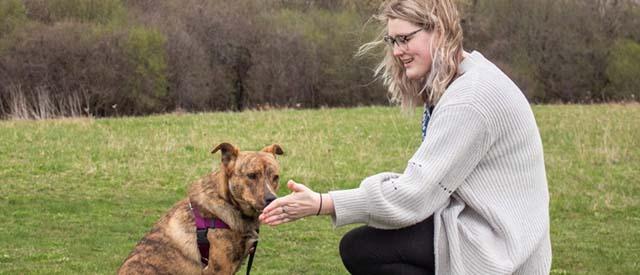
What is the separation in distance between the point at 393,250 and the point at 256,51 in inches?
1537

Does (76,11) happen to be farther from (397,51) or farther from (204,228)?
(397,51)

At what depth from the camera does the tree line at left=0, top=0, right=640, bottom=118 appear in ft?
125

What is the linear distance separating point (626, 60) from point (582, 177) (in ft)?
107

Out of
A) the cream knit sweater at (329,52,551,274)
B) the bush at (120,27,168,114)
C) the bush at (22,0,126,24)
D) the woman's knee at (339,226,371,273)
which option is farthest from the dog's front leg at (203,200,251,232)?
the bush at (22,0,126,24)

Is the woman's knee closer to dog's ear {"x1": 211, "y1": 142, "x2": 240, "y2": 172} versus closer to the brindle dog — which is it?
the brindle dog

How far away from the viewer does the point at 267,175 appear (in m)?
6.05

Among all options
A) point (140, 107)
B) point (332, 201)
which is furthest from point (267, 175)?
point (140, 107)

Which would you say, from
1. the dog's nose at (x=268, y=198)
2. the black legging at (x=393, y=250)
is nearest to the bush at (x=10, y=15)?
the dog's nose at (x=268, y=198)

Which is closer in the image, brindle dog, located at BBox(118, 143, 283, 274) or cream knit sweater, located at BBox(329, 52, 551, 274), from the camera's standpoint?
cream knit sweater, located at BBox(329, 52, 551, 274)

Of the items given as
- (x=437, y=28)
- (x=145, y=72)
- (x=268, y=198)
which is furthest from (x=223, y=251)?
(x=145, y=72)

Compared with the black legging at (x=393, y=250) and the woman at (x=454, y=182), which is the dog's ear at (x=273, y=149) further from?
the woman at (x=454, y=182)

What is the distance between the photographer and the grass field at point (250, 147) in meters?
8.87

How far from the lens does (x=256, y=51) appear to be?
43250 mm

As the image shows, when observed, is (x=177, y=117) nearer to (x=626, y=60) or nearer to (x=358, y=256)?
(x=358, y=256)
